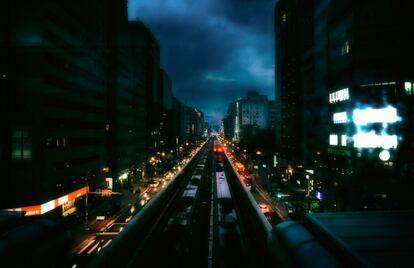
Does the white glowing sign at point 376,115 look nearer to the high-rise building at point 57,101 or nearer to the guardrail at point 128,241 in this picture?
the guardrail at point 128,241

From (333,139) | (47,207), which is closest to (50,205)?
(47,207)

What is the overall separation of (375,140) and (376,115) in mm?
2666

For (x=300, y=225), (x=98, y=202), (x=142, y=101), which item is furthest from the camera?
(x=142, y=101)

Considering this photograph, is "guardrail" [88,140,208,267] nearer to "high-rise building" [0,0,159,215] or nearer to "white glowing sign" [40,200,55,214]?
"white glowing sign" [40,200,55,214]

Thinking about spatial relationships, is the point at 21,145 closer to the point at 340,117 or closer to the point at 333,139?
the point at 340,117

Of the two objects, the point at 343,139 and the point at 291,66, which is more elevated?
the point at 291,66

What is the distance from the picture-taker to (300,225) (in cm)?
895

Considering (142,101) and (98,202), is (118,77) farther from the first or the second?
(98,202)

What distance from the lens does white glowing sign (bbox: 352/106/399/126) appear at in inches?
1139

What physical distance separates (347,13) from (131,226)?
1265 inches

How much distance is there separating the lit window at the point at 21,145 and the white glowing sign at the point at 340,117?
34574 millimetres

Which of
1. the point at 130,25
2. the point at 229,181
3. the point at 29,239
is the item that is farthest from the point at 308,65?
the point at 29,239

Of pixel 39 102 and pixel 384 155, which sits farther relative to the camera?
pixel 384 155

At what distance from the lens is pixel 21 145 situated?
1036 inches
